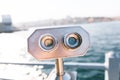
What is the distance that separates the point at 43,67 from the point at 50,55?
1016 millimetres

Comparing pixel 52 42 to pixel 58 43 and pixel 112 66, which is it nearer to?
pixel 58 43

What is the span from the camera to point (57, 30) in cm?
84

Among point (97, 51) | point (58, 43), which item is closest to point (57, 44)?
point (58, 43)

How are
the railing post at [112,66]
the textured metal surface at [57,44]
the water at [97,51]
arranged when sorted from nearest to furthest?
1. the textured metal surface at [57,44]
2. the railing post at [112,66]
3. the water at [97,51]

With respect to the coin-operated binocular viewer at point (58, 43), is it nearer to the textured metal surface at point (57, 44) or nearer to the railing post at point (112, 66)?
the textured metal surface at point (57, 44)

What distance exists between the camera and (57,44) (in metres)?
0.85

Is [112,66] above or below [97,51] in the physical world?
below

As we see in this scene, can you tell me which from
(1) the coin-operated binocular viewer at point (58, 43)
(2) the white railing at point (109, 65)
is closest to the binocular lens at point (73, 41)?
(1) the coin-operated binocular viewer at point (58, 43)

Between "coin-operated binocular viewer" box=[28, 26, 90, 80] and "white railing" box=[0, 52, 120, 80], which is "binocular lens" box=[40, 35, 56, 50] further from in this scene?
"white railing" box=[0, 52, 120, 80]

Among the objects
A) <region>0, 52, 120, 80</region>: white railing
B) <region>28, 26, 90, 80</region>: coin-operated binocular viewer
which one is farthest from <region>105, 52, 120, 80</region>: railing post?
<region>28, 26, 90, 80</region>: coin-operated binocular viewer

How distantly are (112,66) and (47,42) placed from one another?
1073 mm

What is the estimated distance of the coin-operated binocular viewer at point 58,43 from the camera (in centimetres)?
83

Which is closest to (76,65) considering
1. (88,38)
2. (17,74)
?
(17,74)

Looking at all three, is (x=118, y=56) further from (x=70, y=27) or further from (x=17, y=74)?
(x=70, y=27)
